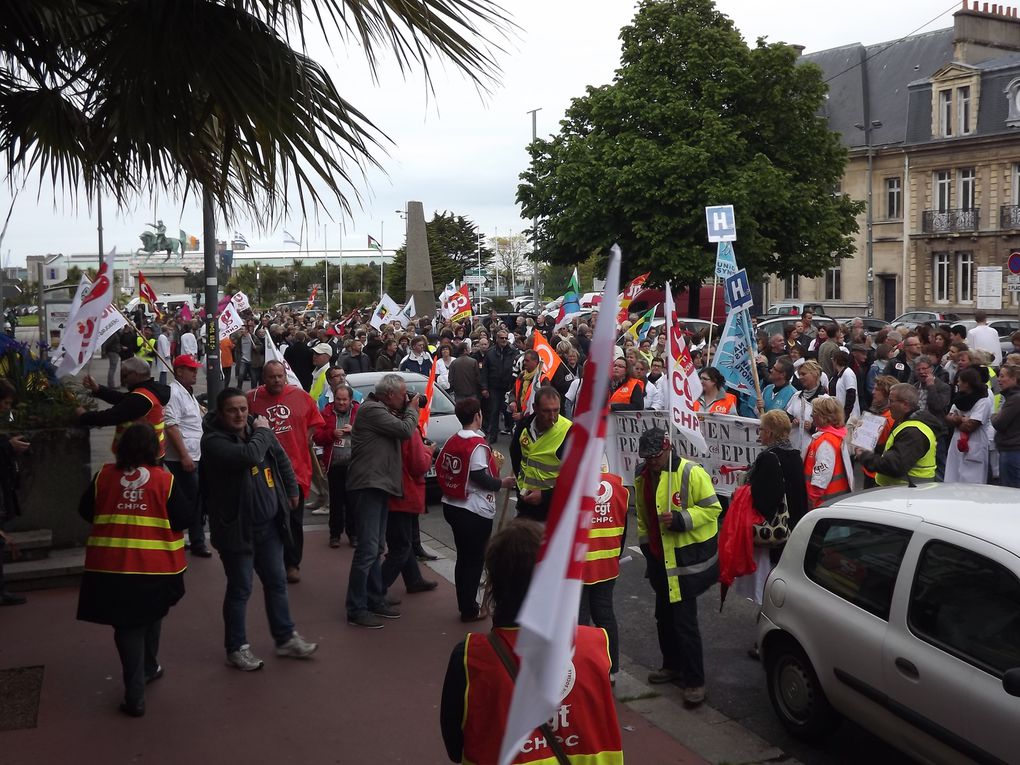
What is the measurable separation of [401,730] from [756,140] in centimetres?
3424

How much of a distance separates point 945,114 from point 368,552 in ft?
158

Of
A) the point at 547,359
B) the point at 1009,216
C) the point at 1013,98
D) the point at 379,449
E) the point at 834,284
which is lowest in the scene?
the point at 379,449

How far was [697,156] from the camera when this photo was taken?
34.6m

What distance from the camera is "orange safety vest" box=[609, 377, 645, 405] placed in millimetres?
11102

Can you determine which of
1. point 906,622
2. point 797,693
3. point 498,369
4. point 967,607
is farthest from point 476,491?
point 498,369

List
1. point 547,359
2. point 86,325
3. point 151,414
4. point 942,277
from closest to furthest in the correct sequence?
point 151,414, point 86,325, point 547,359, point 942,277

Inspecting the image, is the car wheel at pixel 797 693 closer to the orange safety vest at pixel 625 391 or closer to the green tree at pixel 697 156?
the orange safety vest at pixel 625 391

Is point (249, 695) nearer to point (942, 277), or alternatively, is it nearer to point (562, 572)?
point (562, 572)

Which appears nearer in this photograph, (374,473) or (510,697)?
(510,697)

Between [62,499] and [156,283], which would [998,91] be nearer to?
[62,499]

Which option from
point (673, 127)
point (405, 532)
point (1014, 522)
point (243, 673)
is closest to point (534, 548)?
point (1014, 522)

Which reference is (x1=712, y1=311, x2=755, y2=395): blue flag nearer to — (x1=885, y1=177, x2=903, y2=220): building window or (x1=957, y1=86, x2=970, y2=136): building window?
(x1=957, y1=86, x2=970, y2=136): building window

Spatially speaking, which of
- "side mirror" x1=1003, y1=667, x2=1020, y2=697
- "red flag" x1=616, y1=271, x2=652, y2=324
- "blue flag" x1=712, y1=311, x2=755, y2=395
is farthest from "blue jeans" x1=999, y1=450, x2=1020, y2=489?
"red flag" x1=616, y1=271, x2=652, y2=324

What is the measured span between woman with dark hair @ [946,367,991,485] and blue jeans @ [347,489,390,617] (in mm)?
5870
